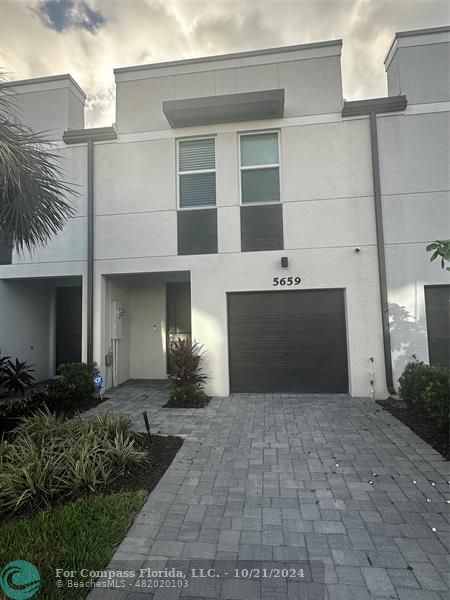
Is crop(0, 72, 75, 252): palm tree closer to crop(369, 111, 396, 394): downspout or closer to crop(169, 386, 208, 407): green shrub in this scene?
crop(169, 386, 208, 407): green shrub

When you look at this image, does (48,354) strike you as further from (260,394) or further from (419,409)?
(419,409)

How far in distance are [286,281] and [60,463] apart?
215 inches

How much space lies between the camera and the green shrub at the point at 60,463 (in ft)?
9.77

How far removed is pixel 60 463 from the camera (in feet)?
10.9

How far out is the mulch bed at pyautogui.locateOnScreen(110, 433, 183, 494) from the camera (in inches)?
128

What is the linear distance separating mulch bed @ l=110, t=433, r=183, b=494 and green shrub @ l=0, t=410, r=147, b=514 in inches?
4.0

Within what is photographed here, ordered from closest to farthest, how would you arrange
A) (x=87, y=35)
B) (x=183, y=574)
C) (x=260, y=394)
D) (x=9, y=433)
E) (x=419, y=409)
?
1. (x=183, y=574)
2. (x=9, y=433)
3. (x=419, y=409)
4. (x=87, y=35)
5. (x=260, y=394)

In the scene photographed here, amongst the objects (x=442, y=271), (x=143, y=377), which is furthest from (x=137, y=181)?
(x=442, y=271)

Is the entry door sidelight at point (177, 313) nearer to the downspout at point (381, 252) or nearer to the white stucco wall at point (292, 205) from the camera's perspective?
the white stucco wall at point (292, 205)

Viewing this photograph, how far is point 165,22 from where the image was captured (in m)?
Result: 6.78

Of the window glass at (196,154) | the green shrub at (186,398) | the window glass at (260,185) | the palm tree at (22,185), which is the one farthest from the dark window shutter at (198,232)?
the green shrub at (186,398)

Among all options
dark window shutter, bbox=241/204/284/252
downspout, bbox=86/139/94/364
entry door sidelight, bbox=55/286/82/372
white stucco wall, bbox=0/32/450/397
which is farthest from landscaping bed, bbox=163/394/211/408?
entry door sidelight, bbox=55/286/82/372

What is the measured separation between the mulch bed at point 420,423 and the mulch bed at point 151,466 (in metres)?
3.43

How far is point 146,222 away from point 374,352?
20.0ft
